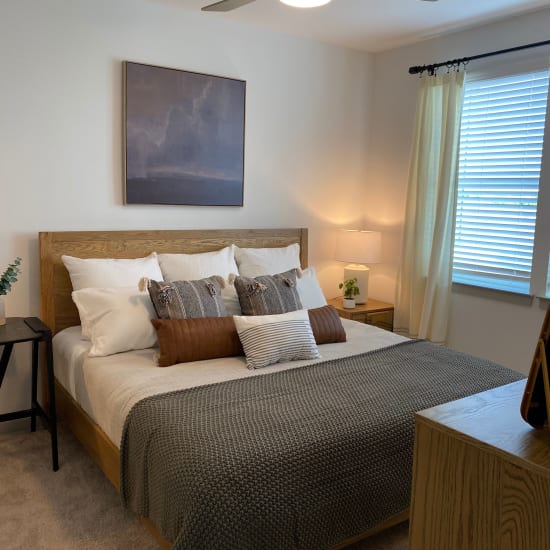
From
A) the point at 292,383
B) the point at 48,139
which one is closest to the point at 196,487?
the point at 292,383

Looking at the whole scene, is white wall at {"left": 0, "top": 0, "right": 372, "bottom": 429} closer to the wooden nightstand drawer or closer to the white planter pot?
the white planter pot

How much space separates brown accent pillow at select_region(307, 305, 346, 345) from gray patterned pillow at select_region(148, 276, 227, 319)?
0.49 meters

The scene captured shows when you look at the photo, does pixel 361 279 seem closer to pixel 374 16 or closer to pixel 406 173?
pixel 406 173

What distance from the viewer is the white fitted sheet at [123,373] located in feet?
→ 7.30

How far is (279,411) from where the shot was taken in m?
2.00

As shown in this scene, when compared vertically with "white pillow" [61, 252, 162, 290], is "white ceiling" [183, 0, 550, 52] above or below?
above

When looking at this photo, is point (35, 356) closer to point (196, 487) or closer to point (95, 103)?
point (95, 103)

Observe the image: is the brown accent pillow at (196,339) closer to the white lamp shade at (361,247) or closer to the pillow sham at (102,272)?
the pillow sham at (102,272)

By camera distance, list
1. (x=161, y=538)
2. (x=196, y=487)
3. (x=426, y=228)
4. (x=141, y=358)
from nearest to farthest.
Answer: (x=196, y=487)
(x=161, y=538)
(x=141, y=358)
(x=426, y=228)

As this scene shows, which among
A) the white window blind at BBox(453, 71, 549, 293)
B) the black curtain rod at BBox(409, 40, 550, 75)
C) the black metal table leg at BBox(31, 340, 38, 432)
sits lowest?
the black metal table leg at BBox(31, 340, 38, 432)

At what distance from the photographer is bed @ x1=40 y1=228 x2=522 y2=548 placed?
5.51 feet

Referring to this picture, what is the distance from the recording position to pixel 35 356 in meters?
2.91

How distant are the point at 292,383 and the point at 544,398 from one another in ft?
4.51

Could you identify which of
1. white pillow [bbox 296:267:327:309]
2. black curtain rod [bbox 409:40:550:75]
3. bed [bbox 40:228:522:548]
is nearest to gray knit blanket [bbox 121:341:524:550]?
bed [bbox 40:228:522:548]
